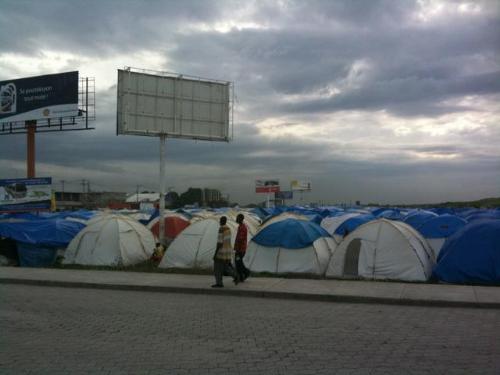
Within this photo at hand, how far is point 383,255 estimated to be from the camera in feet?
52.0

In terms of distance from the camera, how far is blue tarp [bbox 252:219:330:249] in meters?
17.1

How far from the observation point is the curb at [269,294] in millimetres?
11625

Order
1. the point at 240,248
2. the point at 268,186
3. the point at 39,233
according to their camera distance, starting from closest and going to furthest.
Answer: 1. the point at 240,248
2. the point at 39,233
3. the point at 268,186

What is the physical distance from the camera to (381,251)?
52.3 feet

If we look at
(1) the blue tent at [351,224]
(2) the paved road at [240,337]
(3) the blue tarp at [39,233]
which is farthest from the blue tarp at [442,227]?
(3) the blue tarp at [39,233]

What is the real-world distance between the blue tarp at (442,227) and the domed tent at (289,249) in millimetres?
6421

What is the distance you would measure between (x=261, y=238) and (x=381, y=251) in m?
3.97

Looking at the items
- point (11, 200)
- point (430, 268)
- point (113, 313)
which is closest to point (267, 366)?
point (113, 313)

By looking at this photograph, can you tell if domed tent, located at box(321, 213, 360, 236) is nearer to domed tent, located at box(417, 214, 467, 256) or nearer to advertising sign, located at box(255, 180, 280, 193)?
domed tent, located at box(417, 214, 467, 256)

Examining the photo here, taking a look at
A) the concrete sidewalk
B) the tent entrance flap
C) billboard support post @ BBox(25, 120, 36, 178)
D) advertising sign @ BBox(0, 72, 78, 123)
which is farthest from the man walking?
billboard support post @ BBox(25, 120, 36, 178)

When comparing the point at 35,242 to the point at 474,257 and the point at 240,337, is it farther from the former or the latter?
the point at 474,257

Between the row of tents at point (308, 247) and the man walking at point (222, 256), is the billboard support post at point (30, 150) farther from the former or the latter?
the man walking at point (222, 256)

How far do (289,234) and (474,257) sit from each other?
18.3 ft

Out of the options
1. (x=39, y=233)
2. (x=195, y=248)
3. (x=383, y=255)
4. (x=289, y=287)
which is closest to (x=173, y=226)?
(x=39, y=233)
